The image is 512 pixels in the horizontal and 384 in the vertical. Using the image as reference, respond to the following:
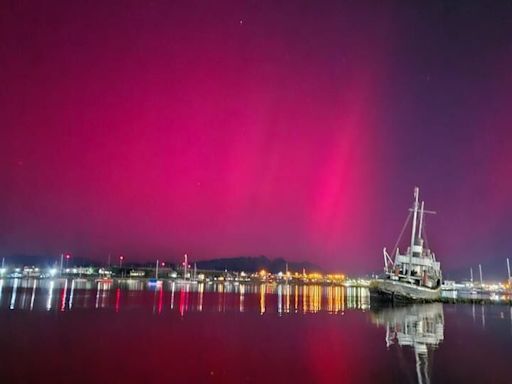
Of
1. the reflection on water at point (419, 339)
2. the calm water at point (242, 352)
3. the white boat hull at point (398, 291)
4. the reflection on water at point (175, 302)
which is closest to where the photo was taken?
the calm water at point (242, 352)

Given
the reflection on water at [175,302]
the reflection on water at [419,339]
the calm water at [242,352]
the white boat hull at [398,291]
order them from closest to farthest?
the calm water at [242,352] < the reflection on water at [419,339] < the reflection on water at [175,302] < the white boat hull at [398,291]

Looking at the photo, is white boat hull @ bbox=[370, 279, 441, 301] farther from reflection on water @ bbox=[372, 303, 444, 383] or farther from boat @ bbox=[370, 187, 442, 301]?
reflection on water @ bbox=[372, 303, 444, 383]

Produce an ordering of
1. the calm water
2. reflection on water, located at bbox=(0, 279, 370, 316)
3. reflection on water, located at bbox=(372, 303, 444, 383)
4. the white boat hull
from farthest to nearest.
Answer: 1. the white boat hull
2. reflection on water, located at bbox=(0, 279, 370, 316)
3. reflection on water, located at bbox=(372, 303, 444, 383)
4. the calm water

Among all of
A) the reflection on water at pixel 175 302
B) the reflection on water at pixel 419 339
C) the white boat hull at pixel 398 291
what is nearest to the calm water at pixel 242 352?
the reflection on water at pixel 419 339

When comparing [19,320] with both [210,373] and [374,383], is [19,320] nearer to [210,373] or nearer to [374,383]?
[210,373]

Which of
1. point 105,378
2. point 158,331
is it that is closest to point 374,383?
point 105,378

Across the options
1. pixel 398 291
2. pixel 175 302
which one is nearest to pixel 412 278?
pixel 398 291

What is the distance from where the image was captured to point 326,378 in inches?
861

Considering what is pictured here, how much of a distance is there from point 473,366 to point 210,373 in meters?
14.4

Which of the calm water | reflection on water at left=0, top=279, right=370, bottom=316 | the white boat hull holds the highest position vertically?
the white boat hull

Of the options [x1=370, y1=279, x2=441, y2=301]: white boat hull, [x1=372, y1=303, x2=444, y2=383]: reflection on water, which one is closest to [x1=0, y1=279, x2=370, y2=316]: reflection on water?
[x1=370, y1=279, x2=441, y2=301]: white boat hull

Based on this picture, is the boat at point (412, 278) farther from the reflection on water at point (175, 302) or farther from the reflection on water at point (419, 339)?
the reflection on water at point (419, 339)

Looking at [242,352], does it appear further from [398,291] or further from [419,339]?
[398,291]

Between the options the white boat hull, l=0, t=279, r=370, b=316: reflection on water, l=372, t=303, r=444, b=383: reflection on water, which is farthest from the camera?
the white boat hull
